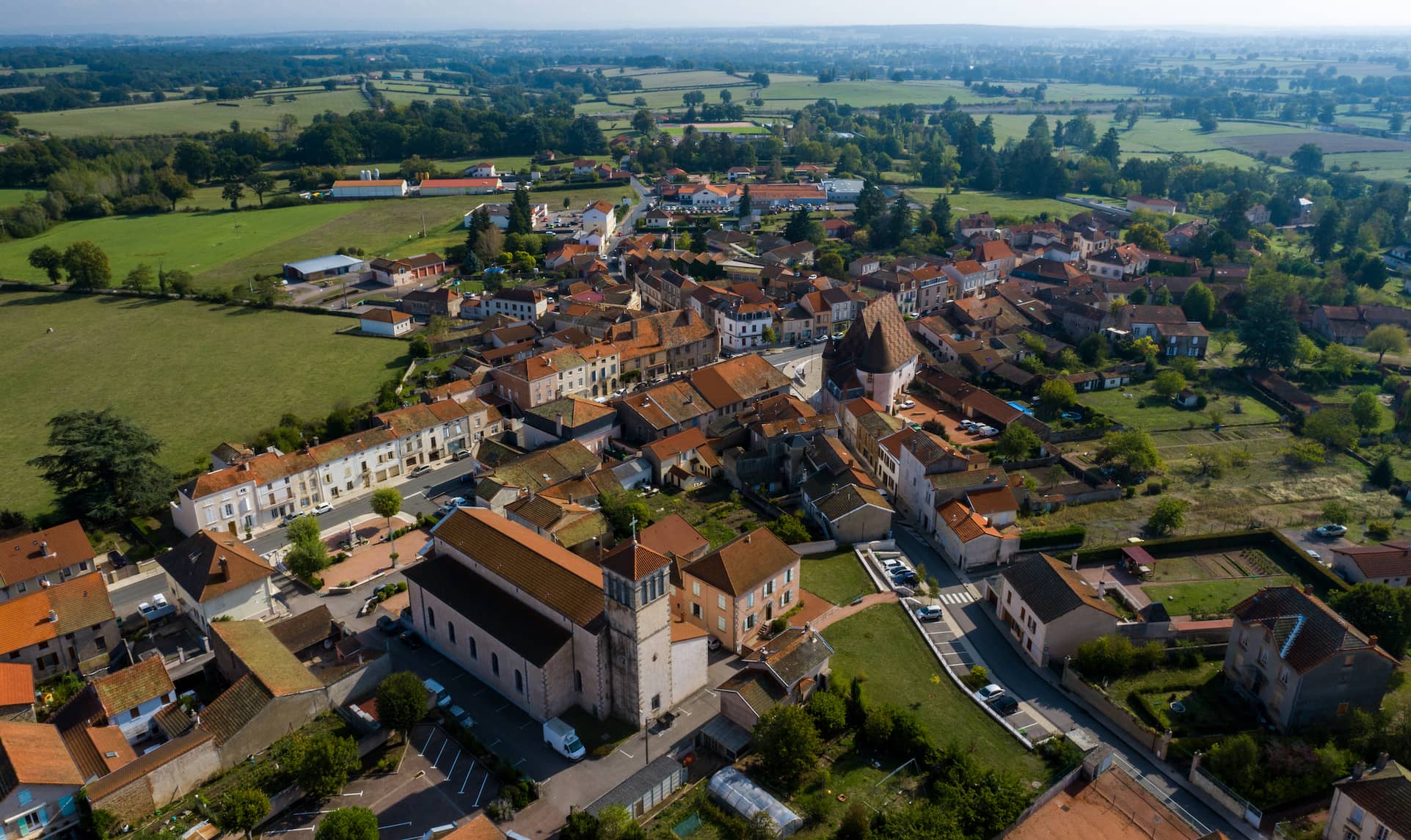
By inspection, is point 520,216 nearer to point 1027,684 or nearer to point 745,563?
point 745,563

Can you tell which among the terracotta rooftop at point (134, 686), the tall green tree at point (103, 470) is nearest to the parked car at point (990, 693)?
the terracotta rooftop at point (134, 686)

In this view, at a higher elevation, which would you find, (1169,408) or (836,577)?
(836,577)

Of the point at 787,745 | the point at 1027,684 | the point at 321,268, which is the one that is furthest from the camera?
the point at 321,268

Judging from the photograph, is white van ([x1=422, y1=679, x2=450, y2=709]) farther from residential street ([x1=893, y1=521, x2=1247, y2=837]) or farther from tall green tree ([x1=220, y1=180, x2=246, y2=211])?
tall green tree ([x1=220, y1=180, x2=246, y2=211])

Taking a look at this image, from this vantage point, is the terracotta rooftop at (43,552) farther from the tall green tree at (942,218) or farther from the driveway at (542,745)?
the tall green tree at (942,218)

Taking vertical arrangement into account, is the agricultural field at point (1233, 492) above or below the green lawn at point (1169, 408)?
above

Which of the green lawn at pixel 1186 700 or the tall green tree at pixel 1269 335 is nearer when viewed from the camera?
the green lawn at pixel 1186 700

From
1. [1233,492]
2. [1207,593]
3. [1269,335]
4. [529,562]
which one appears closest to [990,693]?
[1207,593]
